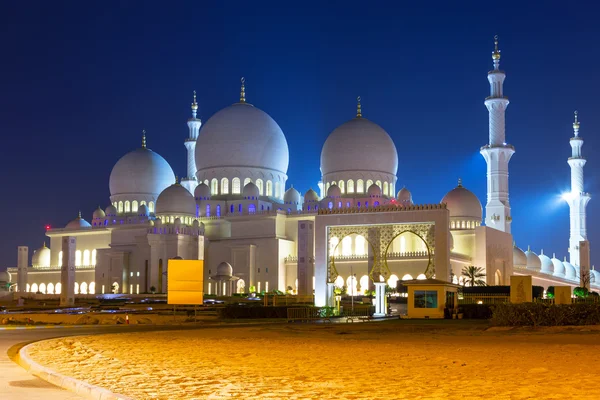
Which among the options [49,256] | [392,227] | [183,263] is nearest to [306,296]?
[392,227]

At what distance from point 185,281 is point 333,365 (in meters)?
12.2

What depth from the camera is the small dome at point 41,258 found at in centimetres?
6650

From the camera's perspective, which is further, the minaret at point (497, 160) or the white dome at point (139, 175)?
the white dome at point (139, 175)

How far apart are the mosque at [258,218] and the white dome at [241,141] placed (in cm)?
8

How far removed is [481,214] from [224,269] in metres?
19.3

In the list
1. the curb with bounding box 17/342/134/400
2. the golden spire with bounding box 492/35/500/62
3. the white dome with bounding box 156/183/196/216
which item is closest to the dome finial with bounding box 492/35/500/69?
the golden spire with bounding box 492/35/500/62

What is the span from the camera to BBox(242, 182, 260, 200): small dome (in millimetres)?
57062

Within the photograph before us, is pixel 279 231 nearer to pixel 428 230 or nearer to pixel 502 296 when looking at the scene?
pixel 428 230

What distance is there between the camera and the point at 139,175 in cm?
6412

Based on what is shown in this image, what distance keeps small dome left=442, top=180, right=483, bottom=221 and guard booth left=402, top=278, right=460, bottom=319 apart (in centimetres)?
2718

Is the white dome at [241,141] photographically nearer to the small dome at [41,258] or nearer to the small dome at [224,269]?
the small dome at [224,269]

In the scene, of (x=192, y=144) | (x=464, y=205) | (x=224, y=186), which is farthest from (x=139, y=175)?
(x=464, y=205)

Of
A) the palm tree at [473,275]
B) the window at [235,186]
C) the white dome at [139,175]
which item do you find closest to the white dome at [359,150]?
the window at [235,186]

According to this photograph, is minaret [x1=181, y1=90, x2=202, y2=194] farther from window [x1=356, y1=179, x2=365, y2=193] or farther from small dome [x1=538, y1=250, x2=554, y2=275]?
small dome [x1=538, y1=250, x2=554, y2=275]
